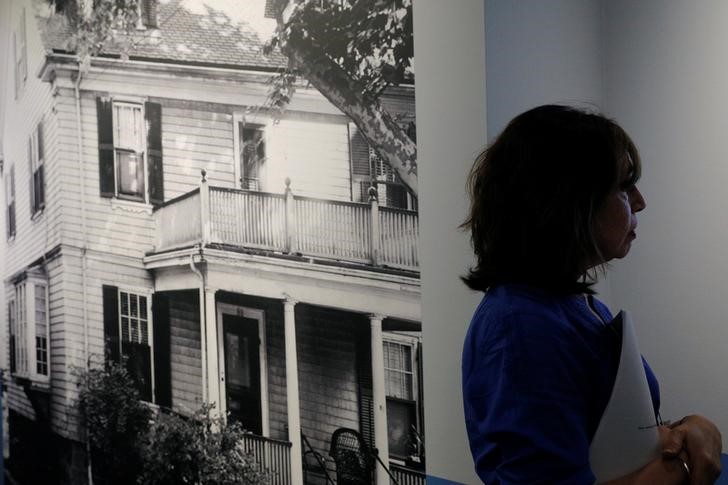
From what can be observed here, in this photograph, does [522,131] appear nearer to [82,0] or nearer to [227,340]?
[227,340]

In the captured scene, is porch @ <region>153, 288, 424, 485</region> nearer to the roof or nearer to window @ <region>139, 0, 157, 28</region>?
the roof

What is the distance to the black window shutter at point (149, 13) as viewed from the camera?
3254 mm

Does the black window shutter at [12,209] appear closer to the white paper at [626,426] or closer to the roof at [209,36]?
the roof at [209,36]

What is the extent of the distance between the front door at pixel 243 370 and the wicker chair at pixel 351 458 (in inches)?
15.8

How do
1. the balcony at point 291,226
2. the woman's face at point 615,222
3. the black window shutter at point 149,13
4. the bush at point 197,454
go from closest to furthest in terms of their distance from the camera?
the woman's face at point 615,222 < the balcony at point 291,226 < the bush at point 197,454 < the black window shutter at point 149,13

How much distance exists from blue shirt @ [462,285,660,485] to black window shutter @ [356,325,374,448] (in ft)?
4.48

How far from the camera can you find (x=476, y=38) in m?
A: 2.03

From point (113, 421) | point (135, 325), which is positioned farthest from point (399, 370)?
point (113, 421)

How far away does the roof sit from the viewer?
2814 millimetres

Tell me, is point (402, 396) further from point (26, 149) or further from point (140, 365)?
point (26, 149)

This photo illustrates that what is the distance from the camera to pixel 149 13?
10.7ft

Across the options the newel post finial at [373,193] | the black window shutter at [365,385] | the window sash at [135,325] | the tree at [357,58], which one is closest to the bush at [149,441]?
the window sash at [135,325]

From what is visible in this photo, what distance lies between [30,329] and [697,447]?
3699mm

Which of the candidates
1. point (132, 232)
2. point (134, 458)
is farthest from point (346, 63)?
point (134, 458)
